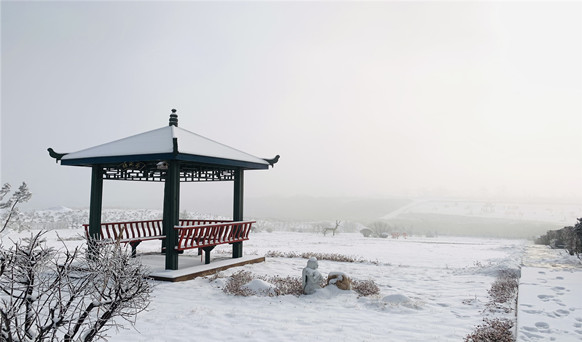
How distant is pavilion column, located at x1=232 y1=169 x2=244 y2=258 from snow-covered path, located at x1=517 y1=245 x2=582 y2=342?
300 inches

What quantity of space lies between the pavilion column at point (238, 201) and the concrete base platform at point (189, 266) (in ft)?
0.95

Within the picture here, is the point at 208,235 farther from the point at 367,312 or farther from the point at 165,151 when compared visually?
the point at 367,312

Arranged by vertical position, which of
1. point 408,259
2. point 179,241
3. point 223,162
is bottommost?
point 408,259

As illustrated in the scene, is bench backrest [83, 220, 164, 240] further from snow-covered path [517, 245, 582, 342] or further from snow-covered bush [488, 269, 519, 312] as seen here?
snow-covered path [517, 245, 582, 342]

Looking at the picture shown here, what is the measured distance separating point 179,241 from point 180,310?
3.15 meters

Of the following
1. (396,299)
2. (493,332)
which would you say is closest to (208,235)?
(396,299)

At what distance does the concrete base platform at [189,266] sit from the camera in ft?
29.8

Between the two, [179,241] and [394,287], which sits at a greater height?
[179,241]

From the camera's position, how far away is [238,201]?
12008 millimetres

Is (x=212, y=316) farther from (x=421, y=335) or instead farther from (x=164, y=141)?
(x=164, y=141)

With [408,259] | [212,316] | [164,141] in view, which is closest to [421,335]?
[212,316]

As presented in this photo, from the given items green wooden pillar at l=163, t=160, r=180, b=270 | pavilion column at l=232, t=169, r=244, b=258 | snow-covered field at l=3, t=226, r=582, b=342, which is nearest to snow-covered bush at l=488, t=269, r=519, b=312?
snow-covered field at l=3, t=226, r=582, b=342

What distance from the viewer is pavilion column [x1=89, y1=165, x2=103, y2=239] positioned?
1051cm

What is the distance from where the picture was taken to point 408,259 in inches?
598
